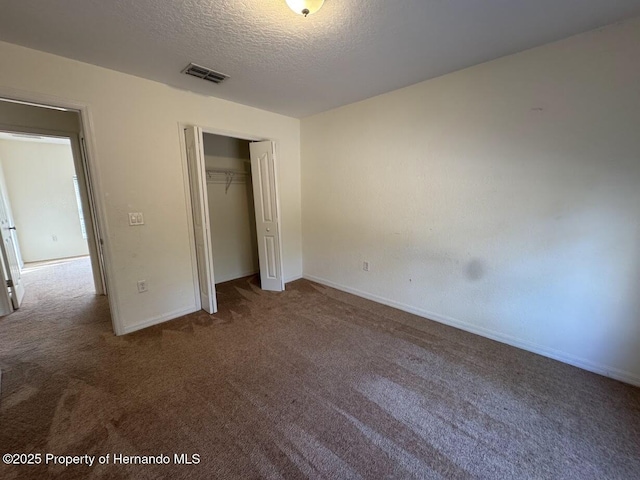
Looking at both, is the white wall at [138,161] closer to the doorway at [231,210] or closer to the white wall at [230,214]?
the doorway at [231,210]

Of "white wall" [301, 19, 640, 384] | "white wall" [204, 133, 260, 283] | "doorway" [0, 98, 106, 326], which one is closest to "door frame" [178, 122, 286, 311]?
"white wall" [204, 133, 260, 283]

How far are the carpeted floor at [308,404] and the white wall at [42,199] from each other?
13.0ft

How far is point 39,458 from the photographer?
53.5 inches

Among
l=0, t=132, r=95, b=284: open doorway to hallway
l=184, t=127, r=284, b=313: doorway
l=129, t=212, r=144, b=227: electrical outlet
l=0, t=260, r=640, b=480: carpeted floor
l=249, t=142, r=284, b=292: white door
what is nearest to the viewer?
l=0, t=260, r=640, b=480: carpeted floor

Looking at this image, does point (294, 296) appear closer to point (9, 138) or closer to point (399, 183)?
point (399, 183)

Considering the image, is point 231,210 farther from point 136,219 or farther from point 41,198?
point 41,198

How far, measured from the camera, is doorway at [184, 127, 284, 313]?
286 centimetres

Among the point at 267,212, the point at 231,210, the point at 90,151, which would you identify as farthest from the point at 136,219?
the point at 231,210

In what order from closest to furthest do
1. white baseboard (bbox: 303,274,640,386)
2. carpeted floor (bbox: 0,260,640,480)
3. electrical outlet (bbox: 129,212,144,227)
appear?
carpeted floor (bbox: 0,260,640,480)
white baseboard (bbox: 303,274,640,386)
electrical outlet (bbox: 129,212,144,227)

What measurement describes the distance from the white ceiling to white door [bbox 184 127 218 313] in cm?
61

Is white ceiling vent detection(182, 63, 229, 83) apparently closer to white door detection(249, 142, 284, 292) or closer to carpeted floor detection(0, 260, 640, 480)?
white door detection(249, 142, 284, 292)

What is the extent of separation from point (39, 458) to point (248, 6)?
2.77 m

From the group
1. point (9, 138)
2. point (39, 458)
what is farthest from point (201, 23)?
point (9, 138)

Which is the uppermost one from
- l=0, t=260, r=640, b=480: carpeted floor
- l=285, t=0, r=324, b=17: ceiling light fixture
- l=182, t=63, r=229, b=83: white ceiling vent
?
l=182, t=63, r=229, b=83: white ceiling vent
